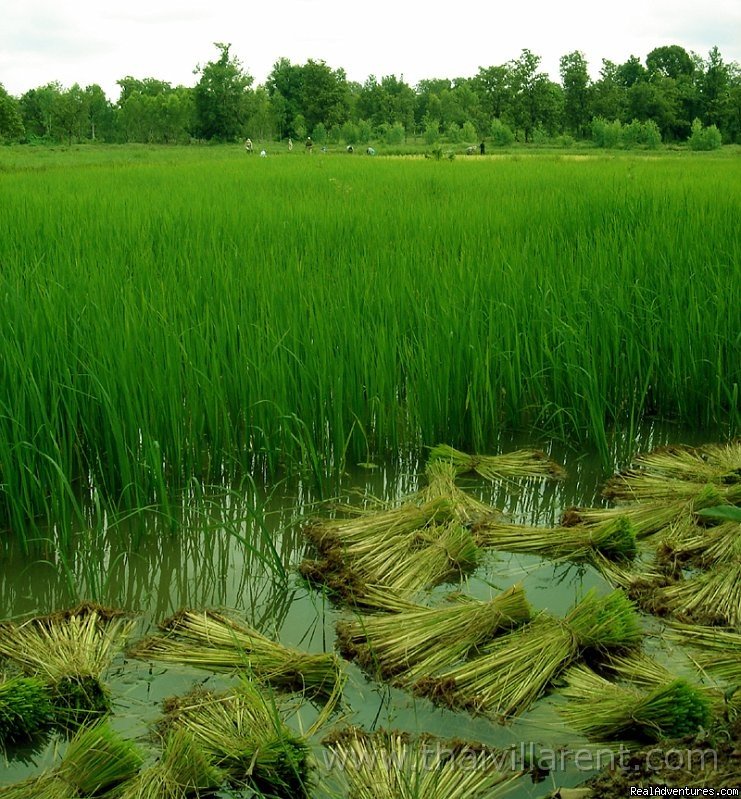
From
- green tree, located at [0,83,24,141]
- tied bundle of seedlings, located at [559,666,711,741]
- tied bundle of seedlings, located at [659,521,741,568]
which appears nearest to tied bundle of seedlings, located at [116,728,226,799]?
tied bundle of seedlings, located at [559,666,711,741]

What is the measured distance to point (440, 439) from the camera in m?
2.84

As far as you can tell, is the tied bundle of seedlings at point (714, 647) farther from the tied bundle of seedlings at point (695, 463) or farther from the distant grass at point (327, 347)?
the distant grass at point (327, 347)

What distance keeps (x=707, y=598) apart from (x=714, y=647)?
0.58ft

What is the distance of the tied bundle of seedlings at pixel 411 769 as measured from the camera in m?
1.24

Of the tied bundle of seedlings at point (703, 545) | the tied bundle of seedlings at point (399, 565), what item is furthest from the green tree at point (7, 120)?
the tied bundle of seedlings at point (703, 545)

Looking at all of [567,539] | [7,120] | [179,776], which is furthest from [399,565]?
[7,120]

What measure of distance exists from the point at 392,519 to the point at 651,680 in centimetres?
82

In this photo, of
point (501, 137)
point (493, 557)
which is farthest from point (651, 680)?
point (501, 137)

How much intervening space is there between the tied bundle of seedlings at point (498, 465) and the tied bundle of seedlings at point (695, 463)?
0.94 ft

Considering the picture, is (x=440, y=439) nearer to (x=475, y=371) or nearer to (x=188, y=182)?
(x=475, y=371)

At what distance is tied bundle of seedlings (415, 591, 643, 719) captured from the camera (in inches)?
58.8

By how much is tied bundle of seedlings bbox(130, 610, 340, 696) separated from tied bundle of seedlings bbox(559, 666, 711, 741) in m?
0.46

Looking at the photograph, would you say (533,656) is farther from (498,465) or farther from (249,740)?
(498,465)

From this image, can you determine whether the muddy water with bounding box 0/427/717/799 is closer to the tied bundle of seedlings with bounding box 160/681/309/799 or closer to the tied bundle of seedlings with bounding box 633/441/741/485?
the tied bundle of seedlings with bounding box 160/681/309/799
